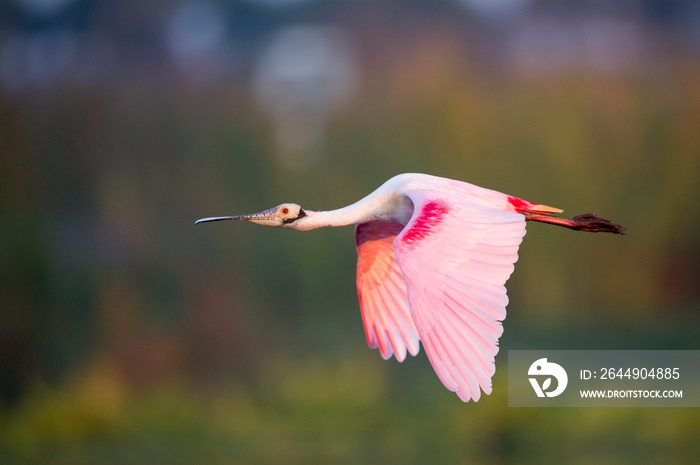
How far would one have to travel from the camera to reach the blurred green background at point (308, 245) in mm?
12812

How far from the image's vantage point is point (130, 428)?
13.5 meters

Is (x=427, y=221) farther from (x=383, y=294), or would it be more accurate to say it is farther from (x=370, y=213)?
(x=383, y=294)

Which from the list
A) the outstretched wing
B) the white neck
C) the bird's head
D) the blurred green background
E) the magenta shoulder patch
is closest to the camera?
the outstretched wing

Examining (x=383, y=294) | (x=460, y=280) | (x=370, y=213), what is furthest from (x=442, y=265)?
(x=383, y=294)

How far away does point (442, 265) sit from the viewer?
5.23m

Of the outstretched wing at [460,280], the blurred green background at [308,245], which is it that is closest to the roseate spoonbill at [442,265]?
the outstretched wing at [460,280]

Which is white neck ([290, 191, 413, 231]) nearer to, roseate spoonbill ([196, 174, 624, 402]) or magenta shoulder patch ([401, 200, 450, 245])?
roseate spoonbill ([196, 174, 624, 402])

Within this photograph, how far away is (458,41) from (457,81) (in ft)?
12.6

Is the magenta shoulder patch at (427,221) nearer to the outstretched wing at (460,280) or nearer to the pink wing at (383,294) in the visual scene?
the outstretched wing at (460,280)

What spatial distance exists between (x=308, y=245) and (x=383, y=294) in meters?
10.0

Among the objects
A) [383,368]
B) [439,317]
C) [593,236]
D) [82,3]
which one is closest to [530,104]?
[593,236]

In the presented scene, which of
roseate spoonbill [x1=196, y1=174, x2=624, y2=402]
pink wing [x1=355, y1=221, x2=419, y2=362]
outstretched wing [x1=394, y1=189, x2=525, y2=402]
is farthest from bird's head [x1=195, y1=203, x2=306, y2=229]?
Result: outstretched wing [x1=394, y1=189, x2=525, y2=402]

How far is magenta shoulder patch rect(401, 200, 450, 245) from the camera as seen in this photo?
5.42m

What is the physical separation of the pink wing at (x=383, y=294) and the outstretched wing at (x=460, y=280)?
1130mm
